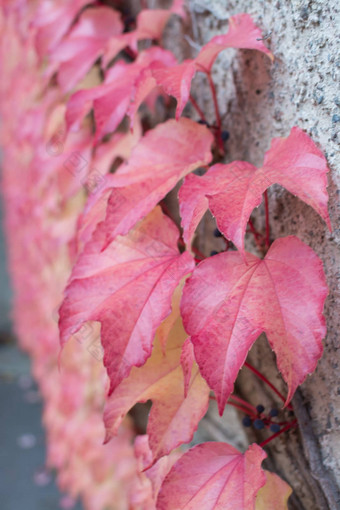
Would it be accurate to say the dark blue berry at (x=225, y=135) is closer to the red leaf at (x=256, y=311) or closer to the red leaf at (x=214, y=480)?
the red leaf at (x=256, y=311)

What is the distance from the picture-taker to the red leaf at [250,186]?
1.64 feet

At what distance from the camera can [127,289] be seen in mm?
645

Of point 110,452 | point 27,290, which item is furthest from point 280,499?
point 27,290

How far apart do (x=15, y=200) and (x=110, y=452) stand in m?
1.53

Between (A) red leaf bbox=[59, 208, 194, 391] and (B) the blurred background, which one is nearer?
(A) red leaf bbox=[59, 208, 194, 391]

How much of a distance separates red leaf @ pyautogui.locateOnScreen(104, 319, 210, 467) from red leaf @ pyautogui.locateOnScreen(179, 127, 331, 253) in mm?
195

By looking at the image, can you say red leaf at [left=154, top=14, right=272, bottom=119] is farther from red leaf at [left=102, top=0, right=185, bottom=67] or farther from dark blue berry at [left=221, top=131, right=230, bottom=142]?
red leaf at [left=102, top=0, right=185, bottom=67]

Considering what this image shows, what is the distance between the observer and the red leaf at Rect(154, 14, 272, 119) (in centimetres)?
61

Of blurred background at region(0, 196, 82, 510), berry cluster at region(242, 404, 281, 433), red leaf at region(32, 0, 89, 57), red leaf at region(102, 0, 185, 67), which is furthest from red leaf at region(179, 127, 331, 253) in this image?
blurred background at region(0, 196, 82, 510)

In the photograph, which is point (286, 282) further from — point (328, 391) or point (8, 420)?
point (8, 420)

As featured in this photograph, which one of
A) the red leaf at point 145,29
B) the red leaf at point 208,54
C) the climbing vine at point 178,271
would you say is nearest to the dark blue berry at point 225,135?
the climbing vine at point 178,271

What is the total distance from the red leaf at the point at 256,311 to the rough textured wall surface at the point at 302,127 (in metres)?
0.09

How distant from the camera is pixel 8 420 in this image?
3105 millimetres

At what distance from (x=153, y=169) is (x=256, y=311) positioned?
0.91 feet
